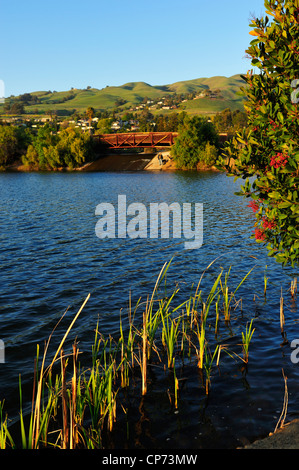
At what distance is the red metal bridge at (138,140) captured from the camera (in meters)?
114

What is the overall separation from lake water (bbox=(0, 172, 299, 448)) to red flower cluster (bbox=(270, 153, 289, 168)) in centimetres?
562

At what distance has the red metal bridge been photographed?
113562mm

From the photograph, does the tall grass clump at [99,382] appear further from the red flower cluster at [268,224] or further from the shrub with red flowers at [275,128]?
the shrub with red flowers at [275,128]

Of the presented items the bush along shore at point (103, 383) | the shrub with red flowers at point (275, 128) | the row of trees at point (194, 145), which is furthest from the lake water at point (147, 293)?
the row of trees at point (194, 145)

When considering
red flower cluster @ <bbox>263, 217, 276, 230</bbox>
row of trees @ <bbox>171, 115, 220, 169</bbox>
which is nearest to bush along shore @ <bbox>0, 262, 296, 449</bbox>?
red flower cluster @ <bbox>263, 217, 276, 230</bbox>

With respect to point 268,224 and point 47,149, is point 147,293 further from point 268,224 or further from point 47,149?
point 47,149

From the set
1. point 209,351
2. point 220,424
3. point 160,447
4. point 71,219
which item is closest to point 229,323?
point 209,351

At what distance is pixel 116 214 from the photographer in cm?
3988

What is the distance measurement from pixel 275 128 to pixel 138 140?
371 feet

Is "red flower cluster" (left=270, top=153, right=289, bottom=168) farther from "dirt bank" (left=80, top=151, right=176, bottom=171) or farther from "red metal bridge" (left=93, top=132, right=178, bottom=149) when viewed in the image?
"red metal bridge" (left=93, top=132, right=178, bottom=149)

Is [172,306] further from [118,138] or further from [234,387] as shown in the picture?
[118,138]

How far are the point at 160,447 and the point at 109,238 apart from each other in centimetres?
2139

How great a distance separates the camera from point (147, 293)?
17.3 m

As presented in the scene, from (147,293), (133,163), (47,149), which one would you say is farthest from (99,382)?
(47,149)
